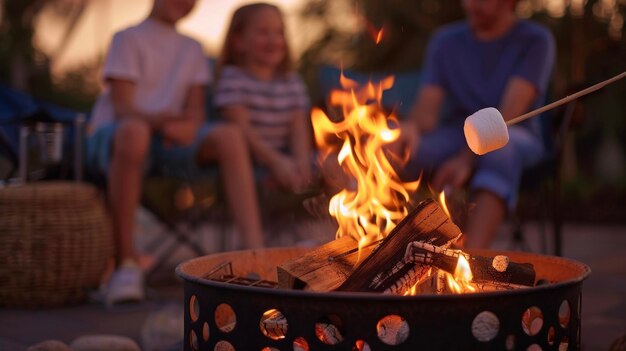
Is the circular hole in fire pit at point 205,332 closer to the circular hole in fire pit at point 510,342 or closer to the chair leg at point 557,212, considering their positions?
the circular hole in fire pit at point 510,342

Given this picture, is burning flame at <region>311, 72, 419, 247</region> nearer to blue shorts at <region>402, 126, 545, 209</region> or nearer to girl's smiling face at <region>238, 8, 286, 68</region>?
blue shorts at <region>402, 126, 545, 209</region>

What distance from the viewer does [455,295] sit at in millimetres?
1399

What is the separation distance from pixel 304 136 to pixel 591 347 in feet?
6.14

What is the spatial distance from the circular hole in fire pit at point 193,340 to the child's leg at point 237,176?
1722mm

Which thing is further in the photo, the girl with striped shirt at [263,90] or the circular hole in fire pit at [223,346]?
the girl with striped shirt at [263,90]

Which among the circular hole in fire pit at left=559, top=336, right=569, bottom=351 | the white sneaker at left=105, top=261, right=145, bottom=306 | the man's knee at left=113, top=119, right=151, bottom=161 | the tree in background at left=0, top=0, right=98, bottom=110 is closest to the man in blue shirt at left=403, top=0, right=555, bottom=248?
the man's knee at left=113, top=119, right=151, bottom=161

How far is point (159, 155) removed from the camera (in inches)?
143

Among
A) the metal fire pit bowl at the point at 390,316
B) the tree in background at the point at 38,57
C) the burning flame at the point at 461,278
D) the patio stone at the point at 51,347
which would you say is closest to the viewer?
the metal fire pit bowl at the point at 390,316

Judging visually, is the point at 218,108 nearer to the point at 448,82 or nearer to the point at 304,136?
the point at 304,136

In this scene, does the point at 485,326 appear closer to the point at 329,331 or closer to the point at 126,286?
the point at 329,331

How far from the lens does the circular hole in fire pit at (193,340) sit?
64.5 inches

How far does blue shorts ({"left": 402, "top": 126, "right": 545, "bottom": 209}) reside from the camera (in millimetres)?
2955

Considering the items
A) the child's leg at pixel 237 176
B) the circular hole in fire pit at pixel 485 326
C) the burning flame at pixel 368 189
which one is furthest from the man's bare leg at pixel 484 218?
the circular hole in fire pit at pixel 485 326

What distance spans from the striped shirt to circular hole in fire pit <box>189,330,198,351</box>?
216cm
